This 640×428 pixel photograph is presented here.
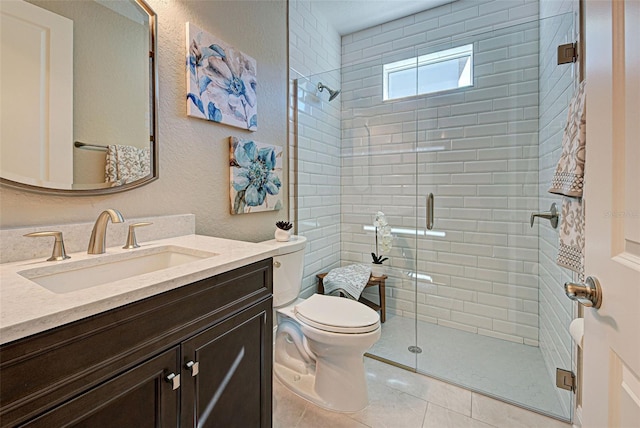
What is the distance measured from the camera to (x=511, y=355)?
2006 mm

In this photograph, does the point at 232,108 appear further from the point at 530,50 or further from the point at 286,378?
the point at 530,50

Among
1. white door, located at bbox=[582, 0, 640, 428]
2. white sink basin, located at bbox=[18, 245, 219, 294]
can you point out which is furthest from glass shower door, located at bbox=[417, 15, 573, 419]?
white sink basin, located at bbox=[18, 245, 219, 294]

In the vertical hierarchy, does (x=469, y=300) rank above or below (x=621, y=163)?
below

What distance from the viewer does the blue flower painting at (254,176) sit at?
5.64ft

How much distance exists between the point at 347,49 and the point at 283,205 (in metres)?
1.78

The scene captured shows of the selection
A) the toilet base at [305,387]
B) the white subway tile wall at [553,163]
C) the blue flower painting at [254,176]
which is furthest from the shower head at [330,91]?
the toilet base at [305,387]

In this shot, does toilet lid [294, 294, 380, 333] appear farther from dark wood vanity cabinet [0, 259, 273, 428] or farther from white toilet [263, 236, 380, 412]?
dark wood vanity cabinet [0, 259, 273, 428]

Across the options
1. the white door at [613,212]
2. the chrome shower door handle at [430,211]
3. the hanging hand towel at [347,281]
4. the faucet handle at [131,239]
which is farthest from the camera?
the chrome shower door handle at [430,211]

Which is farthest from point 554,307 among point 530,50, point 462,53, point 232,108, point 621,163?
point 232,108

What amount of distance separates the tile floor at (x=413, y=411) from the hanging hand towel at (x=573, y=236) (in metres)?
0.83

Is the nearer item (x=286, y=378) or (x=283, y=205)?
(x=286, y=378)

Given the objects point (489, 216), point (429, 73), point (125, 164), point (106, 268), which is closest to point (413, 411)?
point (489, 216)

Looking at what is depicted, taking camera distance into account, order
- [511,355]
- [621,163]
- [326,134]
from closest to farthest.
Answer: [621,163] < [511,355] < [326,134]

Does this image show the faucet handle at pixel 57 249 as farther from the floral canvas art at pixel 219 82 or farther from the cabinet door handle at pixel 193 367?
the floral canvas art at pixel 219 82
